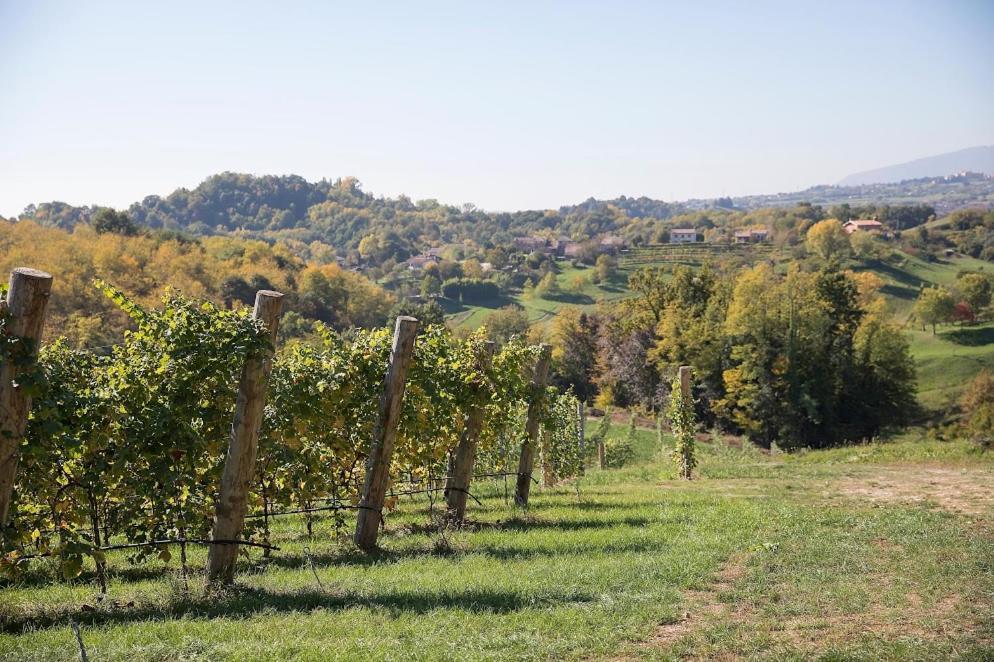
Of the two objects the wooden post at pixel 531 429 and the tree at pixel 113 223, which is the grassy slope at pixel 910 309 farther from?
the wooden post at pixel 531 429

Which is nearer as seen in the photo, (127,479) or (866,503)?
(127,479)

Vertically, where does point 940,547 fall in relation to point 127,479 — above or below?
below

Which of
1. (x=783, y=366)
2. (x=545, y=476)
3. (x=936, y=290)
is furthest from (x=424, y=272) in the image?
(x=545, y=476)

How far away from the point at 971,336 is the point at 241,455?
81.5 meters

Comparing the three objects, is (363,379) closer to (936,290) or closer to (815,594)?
(815,594)

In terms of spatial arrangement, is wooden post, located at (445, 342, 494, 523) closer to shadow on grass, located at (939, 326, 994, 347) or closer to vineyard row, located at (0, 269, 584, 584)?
vineyard row, located at (0, 269, 584, 584)

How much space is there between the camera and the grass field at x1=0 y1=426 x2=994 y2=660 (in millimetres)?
Result: 5605

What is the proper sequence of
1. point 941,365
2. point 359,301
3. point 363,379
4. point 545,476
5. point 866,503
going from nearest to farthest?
1. point 363,379
2. point 866,503
3. point 545,476
4. point 941,365
5. point 359,301

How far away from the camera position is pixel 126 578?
8.30 m

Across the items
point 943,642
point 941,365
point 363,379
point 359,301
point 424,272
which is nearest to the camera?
point 943,642

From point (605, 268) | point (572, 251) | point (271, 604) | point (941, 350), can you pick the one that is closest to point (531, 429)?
point (271, 604)

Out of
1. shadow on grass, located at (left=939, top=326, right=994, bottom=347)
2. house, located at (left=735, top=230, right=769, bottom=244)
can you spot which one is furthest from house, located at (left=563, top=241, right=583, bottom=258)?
shadow on grass, located at (left=939, top=326, right=994, bottom=347)

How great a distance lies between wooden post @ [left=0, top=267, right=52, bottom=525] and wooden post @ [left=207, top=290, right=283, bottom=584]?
1.91 meters

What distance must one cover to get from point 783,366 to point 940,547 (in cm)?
4695
